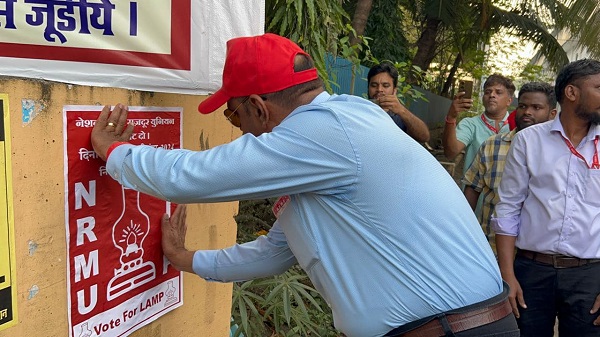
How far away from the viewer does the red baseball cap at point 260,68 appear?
1.53 metres

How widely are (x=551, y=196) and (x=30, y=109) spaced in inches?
91.8

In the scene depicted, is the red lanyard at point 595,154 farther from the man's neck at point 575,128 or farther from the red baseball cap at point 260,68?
the red baseball cap at point 260,68

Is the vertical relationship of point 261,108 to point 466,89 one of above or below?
below

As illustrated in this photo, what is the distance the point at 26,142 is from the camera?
146cm

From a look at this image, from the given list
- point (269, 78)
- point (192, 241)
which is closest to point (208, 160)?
point (269, 78)

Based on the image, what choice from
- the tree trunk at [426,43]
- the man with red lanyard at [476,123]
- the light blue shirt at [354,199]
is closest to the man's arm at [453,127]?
the man with red lanyard at [476,123]

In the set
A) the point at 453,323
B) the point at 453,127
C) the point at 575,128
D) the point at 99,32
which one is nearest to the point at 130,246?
the point at 99,32

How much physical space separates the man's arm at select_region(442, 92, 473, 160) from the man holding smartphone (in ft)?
0.85

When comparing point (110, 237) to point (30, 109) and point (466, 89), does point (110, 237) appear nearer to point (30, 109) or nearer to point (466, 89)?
point (30, 109)

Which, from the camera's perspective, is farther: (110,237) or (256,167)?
(110,237)

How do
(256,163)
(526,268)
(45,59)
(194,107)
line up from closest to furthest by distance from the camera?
(256,163), (45,59), (194,107), (526,268)

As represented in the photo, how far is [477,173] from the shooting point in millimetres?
3570

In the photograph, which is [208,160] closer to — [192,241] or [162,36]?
[162,36]

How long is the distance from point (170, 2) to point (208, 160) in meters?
0.62
